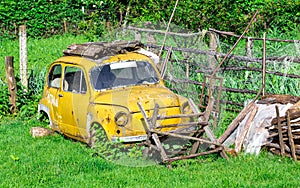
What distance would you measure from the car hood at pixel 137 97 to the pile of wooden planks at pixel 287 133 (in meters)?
1.57

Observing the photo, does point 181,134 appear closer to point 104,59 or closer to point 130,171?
point 130,171

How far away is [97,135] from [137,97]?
2.77 feet

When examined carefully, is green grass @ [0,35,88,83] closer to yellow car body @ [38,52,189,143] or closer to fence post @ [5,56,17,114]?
fence post @ [5,56,17,114]

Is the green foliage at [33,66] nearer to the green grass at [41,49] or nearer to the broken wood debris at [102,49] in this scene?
the green grass at [41,49]

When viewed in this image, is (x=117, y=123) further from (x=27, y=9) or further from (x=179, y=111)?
(x=27, y=9)

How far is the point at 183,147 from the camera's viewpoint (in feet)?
30.3

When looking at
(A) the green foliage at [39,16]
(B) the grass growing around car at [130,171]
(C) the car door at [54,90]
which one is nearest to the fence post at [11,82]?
(C) the car door at [54,90]

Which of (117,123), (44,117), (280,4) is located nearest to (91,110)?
(117,123)

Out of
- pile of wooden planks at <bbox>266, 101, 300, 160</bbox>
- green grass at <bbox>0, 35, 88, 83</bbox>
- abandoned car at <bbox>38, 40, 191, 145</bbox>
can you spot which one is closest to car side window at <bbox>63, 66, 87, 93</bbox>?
abandoned car at <bbox>38, 40, 191, 145</bbox>

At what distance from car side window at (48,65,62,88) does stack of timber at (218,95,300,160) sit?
Answer: 337cm

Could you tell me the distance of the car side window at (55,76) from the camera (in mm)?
11039

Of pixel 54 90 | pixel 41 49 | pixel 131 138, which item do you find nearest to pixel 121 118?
pixel 131 138

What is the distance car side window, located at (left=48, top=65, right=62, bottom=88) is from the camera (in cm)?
1104

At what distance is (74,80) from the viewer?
10422 mm
